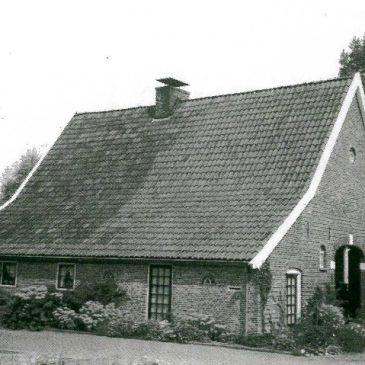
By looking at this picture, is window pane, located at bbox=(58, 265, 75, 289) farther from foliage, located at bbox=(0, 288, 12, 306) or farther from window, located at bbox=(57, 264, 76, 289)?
foliage, located at bbox=(0, 288, 12, 306)

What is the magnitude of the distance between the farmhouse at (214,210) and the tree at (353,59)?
1807 centimetres

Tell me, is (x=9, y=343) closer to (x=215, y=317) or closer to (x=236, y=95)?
(x=215, y=317)

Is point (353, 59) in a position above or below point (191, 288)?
above

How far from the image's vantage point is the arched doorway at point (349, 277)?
22641 mm

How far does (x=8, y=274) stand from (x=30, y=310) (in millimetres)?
4249

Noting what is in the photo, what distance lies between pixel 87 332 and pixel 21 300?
261 cm

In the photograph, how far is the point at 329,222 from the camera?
21859mm

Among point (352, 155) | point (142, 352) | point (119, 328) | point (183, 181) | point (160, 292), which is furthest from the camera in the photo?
point (352, 155)

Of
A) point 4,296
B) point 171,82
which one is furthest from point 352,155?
point 4,296

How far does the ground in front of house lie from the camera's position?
581 inches

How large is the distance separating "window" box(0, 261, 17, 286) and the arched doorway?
11.7 m

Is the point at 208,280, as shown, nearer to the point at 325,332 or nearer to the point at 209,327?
the point at 209,327

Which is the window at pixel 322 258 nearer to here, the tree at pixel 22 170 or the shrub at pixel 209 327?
the shrub at pixel 209 327

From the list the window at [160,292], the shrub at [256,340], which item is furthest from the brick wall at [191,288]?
the shrub at [256,340]
